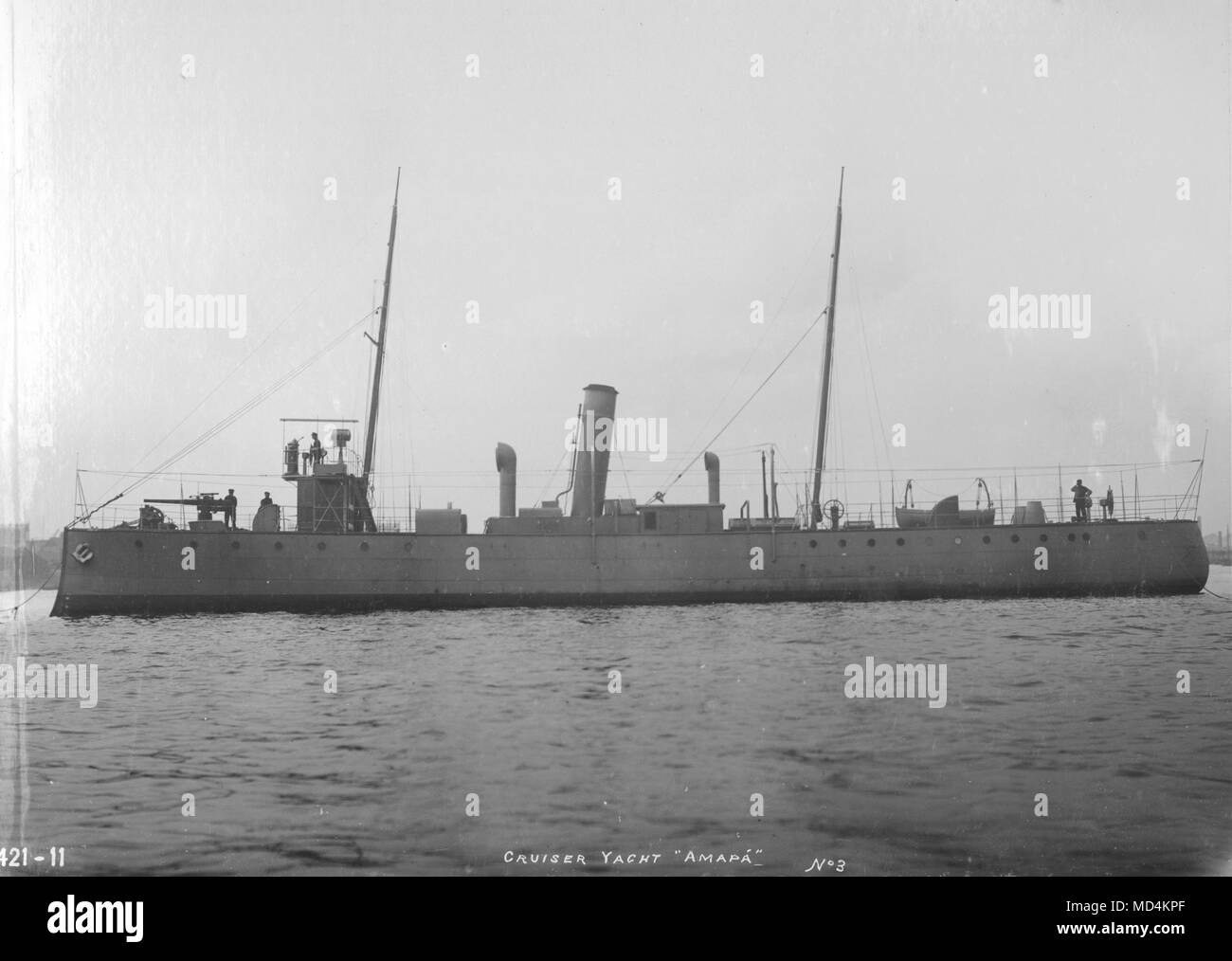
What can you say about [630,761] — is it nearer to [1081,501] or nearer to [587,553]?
[587,553]

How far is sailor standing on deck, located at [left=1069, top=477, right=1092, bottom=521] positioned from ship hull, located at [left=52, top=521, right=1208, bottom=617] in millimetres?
514

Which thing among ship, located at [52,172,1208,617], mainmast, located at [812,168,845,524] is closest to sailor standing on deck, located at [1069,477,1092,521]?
ship, located at [52,172,1208,617]

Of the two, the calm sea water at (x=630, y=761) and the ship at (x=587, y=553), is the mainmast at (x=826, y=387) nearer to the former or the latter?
the ship at (x=587, y=553)

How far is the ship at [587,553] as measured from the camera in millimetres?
30984

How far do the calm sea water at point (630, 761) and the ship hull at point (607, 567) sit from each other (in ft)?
36.0

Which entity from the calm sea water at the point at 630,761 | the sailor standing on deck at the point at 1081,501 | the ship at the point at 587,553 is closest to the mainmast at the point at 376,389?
the ship at the point at 587,553

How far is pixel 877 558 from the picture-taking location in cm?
3400

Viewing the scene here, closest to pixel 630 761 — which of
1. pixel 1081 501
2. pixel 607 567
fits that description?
pixel 607 567

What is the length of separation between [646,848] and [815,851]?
1344 mm

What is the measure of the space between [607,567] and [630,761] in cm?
2268

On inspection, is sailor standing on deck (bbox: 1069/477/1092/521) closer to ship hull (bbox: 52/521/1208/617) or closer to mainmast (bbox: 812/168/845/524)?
ship hull (bbox: 52/521/1208/617)
